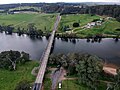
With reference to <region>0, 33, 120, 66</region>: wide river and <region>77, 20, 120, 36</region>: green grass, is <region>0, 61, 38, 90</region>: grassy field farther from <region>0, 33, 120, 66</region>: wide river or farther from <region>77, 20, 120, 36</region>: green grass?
<region>77, 20, 120, 36</region>: green grass

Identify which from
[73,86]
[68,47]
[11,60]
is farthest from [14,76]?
[68,47]

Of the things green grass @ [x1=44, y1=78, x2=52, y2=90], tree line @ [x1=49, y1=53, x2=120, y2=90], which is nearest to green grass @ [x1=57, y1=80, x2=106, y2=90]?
tree line @ [x1=49, y1=53, x2=120, y2=90]

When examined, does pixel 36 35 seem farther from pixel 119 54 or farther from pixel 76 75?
pixel 76 75

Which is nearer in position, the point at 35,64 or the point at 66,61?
the point at 66,61

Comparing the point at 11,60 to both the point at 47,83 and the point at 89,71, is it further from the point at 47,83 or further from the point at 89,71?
the point at 89,71

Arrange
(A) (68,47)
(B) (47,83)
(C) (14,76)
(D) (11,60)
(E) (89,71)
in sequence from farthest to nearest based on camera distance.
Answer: (A) (68,47), (D) (11,60), (C) (14,76), (B) (47,83), (E) (89,71)

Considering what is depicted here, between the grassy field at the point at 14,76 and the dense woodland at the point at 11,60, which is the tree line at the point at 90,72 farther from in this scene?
the dense woodland at the point at 11,60

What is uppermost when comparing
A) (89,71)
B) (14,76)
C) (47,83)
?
(89,71)

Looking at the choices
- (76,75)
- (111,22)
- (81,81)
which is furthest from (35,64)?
(111,22)
